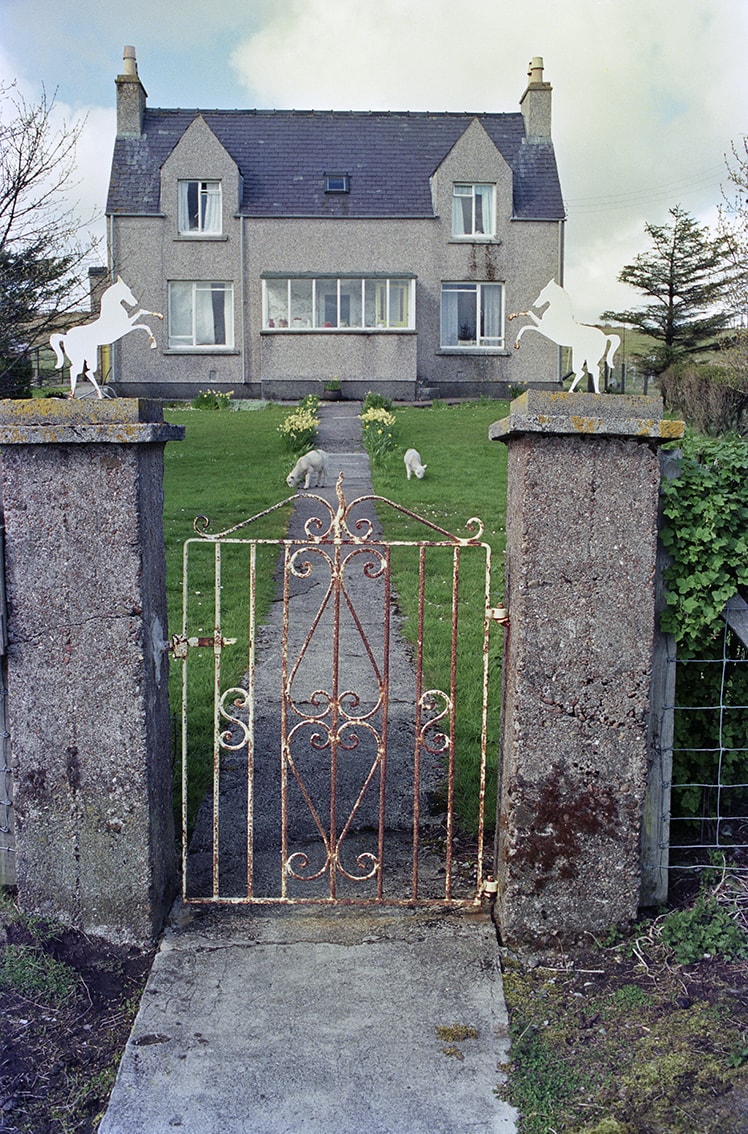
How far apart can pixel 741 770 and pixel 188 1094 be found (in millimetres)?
2714

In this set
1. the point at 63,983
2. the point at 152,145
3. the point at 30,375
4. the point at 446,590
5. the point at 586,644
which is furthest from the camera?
the point at 152,145

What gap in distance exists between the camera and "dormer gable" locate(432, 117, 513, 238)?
30203mm

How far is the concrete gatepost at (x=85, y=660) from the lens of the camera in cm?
359

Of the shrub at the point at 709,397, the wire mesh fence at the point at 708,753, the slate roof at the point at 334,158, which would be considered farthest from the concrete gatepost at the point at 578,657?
the slate roof at the point at 334,158

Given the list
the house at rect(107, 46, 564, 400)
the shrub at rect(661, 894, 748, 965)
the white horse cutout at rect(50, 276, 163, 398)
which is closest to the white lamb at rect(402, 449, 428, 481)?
the white horse cutout at rect(50, 276, 163, 398)

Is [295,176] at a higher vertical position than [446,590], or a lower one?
higher

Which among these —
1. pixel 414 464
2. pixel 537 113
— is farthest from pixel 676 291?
pixel 414 464

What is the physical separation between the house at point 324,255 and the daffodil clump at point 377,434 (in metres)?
10.8

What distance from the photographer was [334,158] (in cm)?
3119

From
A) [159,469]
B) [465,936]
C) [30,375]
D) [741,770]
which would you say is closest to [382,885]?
[465,936]

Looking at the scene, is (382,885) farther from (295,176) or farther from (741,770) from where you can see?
(295,176)

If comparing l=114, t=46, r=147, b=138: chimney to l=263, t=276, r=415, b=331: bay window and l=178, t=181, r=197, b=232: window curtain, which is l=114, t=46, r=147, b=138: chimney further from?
l=263, t=276, r=415, b=331: bay window

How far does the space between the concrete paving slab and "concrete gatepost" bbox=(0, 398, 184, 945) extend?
428mm

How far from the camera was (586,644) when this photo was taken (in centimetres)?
371
